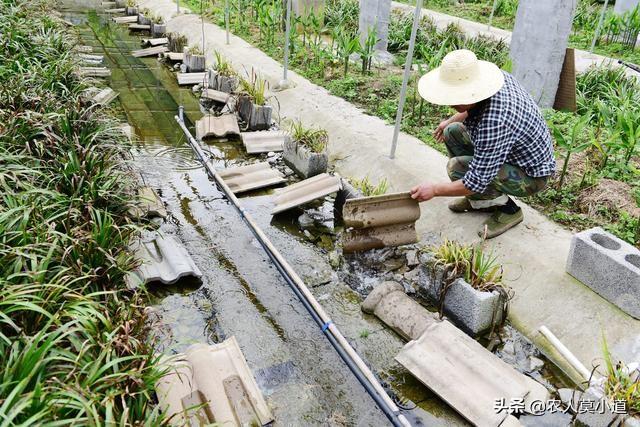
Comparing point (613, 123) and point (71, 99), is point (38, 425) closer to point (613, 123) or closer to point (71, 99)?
point (71, 99)

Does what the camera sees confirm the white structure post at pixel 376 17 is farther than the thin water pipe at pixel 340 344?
Yes

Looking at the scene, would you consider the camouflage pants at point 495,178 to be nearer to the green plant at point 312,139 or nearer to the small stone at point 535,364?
the small stone at point 535,364

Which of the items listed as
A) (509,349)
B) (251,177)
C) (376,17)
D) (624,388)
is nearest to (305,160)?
(251,177)

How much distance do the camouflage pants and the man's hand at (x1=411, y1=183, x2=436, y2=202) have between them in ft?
1.93

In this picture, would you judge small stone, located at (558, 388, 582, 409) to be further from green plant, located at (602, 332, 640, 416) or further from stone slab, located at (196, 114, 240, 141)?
stone slab, located at (196, 114, 240, 141)

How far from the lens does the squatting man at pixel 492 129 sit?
13.5 ft

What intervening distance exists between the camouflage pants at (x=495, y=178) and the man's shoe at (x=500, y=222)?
0.65ft

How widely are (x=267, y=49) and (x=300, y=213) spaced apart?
665 centimetres

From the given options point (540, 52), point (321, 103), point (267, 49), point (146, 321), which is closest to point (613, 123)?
point (540, 52)

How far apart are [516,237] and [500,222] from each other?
192mm

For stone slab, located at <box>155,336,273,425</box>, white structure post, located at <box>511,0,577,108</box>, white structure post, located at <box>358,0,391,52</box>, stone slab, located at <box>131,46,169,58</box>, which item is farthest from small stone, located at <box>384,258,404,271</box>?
stone slab, located at <box>131,46,169,58</box>

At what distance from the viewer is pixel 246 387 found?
11.0ft

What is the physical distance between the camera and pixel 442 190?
14.1 feet

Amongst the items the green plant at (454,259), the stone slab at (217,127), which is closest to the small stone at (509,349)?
the green plant at (454,259)
